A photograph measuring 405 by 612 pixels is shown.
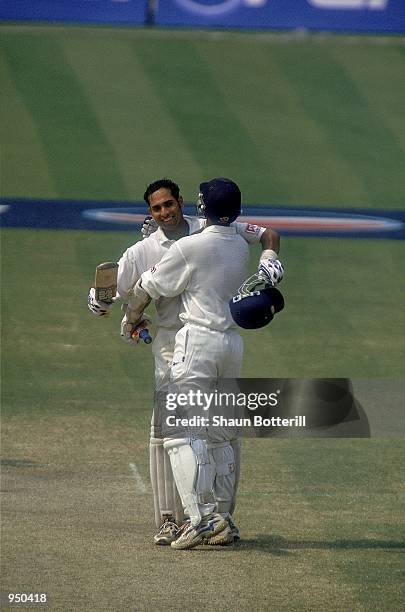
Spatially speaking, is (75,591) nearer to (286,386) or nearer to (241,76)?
(286,386)

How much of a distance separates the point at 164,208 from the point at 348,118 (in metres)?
12.5

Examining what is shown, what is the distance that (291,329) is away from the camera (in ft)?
43.1

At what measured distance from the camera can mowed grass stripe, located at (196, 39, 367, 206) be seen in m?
17.4

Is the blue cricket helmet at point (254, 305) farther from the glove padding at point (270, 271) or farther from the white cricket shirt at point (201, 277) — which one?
the white cricket shirt at point (201, 277)

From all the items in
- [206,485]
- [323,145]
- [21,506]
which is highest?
[206,485]

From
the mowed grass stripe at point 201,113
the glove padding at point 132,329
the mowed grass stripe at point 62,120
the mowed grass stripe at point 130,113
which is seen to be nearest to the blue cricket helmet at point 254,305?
the glove padding at point 132,329

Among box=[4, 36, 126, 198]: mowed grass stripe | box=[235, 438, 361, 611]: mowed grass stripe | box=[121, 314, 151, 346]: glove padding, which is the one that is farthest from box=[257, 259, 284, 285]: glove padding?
box=[4, 36, 126, 198]: mowed grass stripe

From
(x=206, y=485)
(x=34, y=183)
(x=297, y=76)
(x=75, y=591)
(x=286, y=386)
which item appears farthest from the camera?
(x=297, y=76)

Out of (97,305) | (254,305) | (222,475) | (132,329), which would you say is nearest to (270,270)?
(254,305)

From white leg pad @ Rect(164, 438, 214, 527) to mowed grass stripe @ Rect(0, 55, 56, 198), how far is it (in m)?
10.0

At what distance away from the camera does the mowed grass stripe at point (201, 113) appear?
18016 millimetres

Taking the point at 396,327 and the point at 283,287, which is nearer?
the point at 396,327

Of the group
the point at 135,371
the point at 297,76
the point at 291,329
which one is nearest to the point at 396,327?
the point at 291,329

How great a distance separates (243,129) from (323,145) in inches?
47.8
